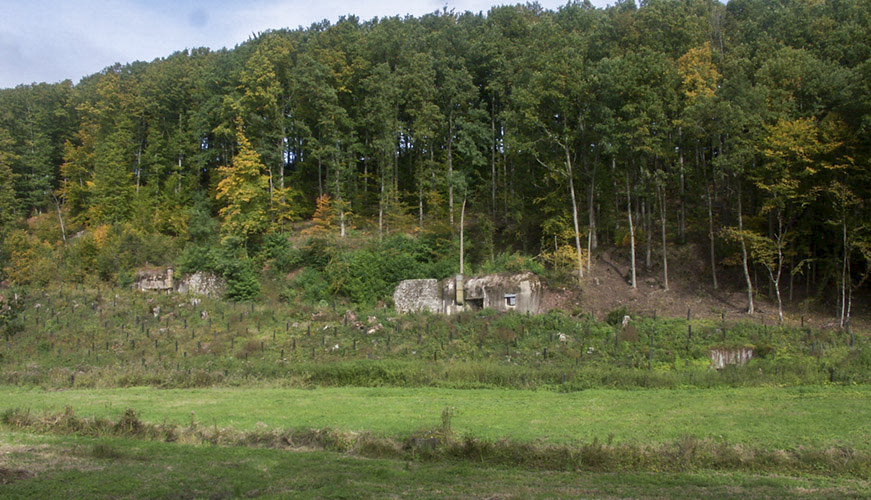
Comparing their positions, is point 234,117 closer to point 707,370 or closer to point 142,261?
point 142,261

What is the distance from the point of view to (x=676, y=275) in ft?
106

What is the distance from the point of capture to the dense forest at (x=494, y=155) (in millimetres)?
28797

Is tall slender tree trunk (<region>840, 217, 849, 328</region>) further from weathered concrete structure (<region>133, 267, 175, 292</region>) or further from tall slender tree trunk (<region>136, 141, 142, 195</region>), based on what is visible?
tall slender tree trunk (<region>136, 141, 142, 195</region>)

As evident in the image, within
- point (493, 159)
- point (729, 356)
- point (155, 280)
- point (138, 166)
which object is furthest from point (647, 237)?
point (138, 166)

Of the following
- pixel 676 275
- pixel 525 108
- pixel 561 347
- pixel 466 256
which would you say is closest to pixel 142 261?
pixel 466 256

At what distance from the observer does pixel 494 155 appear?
4369cm

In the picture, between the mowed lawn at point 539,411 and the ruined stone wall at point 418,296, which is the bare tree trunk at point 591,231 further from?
the mowed lawn at point 539,411

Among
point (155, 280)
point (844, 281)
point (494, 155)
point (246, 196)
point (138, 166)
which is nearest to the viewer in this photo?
point (844, 281)

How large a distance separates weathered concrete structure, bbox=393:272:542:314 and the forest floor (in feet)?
3.95

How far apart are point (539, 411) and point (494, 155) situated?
97.2ft

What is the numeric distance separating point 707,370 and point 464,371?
9.19 metres

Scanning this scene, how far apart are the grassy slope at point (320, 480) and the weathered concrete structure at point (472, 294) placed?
19.8 meters

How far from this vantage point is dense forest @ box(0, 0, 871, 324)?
28.8 meters

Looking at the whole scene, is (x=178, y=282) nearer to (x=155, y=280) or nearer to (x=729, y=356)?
(x=155, y=280)
